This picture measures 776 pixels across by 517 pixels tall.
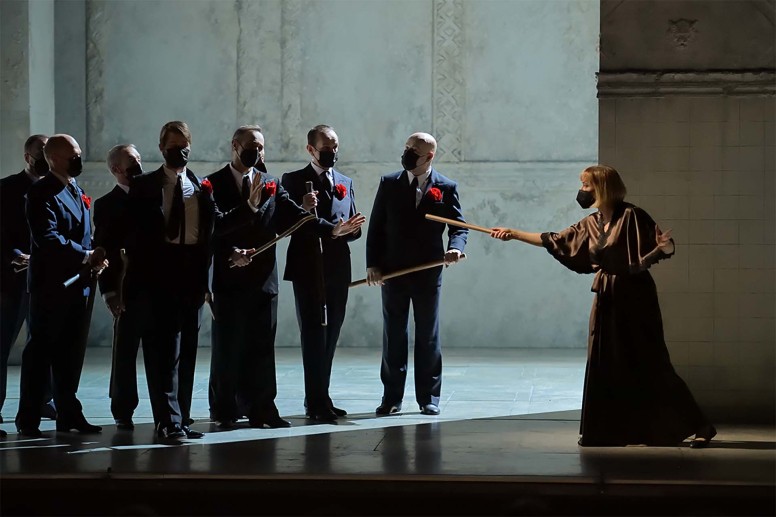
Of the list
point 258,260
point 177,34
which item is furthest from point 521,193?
point 258,260

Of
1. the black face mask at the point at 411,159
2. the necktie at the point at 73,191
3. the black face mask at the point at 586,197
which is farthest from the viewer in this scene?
the black face mask at the point at 411,159

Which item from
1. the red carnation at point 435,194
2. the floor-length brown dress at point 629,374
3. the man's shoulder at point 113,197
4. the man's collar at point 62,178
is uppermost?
the man's collar at point 62,178

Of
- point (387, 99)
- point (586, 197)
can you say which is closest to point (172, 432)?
point (586, 197)

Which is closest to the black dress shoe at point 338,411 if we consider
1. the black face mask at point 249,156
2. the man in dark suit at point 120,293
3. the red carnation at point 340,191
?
the man in dark suit at point 120,293

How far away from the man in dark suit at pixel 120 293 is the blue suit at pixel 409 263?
5.80ft

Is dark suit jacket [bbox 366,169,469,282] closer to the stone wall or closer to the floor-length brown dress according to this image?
the floor-length brown dress

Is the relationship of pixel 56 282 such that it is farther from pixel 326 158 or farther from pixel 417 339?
pixel 417 339

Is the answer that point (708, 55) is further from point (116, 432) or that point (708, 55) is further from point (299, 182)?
point (116, 432)

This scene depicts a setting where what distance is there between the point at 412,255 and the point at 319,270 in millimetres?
717

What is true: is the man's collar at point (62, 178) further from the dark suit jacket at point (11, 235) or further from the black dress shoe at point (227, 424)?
the black dress shoe at point (227, 424)

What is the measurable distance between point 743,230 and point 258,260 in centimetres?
313

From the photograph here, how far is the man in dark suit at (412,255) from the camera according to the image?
872cm

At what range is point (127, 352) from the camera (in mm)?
7793

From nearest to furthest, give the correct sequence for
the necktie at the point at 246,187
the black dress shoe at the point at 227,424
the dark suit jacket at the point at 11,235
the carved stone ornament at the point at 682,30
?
the necktie at the point at 246,187 → the black dress shoe at the point at 227,424 → the carved stone ornament at the point at 682,30 → the dark suit jacket at the point at 11,235
